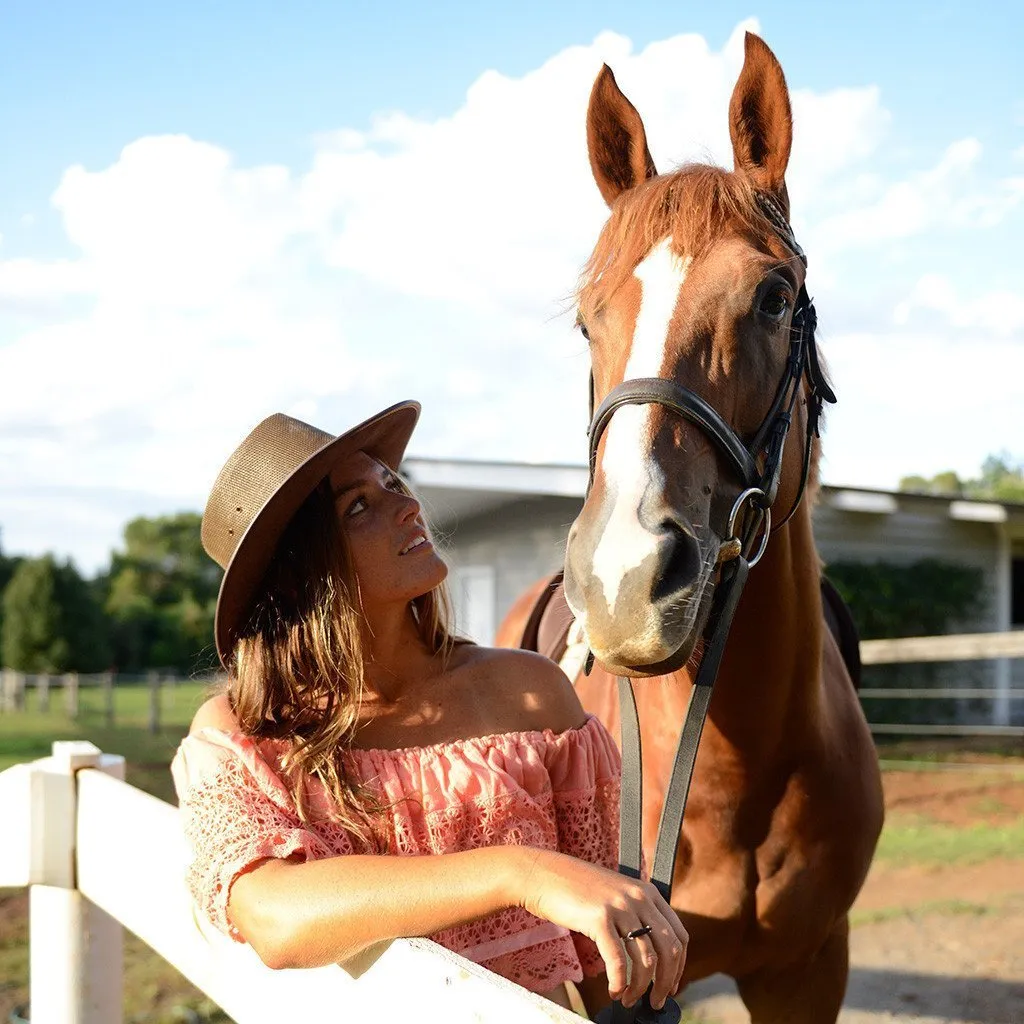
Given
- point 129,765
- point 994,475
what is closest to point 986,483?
point 994,475

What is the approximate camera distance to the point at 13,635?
29656 mm

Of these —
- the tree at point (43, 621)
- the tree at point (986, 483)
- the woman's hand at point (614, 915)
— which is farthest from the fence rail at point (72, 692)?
the tree at point (986, 483)

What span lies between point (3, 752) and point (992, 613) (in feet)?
41.9

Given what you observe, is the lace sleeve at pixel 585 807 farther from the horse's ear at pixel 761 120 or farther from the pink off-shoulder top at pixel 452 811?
the horse's ear at pixel 761 120

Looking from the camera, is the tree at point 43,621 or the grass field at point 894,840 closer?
the grass field at point 894,840

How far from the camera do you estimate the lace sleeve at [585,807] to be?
1.73 m

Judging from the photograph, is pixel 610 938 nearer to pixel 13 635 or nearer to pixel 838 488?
pixel 838 488

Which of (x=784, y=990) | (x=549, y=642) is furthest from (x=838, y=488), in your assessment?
(x=784, y=990)

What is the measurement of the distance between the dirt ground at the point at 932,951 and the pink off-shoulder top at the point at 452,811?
307 cm

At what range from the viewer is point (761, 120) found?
2.46 meters

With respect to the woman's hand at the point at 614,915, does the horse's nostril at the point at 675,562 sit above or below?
above

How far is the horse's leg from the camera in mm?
2727

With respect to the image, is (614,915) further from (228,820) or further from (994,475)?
(994,475)

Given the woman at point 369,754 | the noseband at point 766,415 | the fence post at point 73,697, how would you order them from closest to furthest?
the woman at point 369,754, the noseband at point 766,415, the fence post at point 73,697
